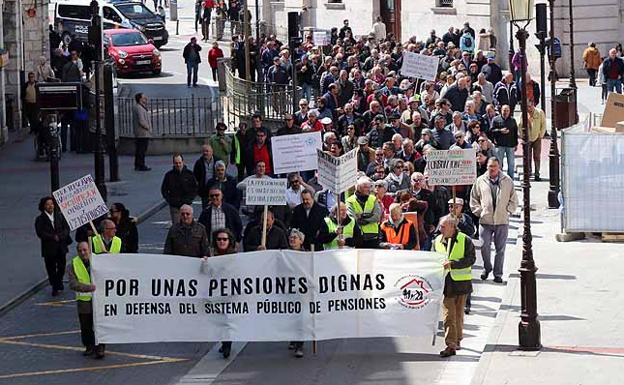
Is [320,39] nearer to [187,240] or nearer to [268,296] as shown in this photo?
[187,240]

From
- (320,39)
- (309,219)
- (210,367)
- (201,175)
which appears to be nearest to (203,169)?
(201,175)

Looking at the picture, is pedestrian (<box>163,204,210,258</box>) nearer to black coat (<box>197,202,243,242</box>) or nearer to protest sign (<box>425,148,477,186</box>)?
black coat (<box>197,202,243,242</box>)

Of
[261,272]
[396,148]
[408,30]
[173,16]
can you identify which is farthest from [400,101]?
[173,16]

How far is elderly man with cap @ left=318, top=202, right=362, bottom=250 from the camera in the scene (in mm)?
21000

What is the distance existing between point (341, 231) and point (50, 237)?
4518mm

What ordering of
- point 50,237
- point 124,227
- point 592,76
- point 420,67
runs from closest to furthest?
point 124,227, point 50,237, point 420,67, point 592,76

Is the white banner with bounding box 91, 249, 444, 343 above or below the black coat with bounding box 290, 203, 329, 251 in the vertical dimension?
below

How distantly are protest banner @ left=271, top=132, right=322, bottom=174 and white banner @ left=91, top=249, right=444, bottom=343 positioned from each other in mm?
5041

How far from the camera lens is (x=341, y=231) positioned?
21.0 metres

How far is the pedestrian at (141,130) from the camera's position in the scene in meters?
35.1

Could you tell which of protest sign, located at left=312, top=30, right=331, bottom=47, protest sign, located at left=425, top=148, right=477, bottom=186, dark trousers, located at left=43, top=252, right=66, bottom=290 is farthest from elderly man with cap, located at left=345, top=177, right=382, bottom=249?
protest sign, located at left=312, top=30, right=331, bottom=47

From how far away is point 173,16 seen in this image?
6956 cm

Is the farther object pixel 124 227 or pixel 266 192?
pixel 124 227

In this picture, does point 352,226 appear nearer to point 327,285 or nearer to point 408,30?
point 327,285
